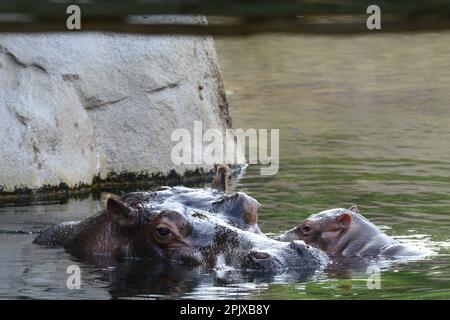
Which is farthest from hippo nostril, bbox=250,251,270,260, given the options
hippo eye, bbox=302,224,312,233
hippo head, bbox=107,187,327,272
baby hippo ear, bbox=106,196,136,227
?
hippo eye, bbox=302,224,312,233

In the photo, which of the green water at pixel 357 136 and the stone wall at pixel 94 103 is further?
the stone wall at pixel 94 103

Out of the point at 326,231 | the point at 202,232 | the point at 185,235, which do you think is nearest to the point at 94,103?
the point at 326,231

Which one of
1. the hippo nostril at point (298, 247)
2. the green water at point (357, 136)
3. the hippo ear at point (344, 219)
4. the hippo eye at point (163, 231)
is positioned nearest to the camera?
the hippo nostril at point (298, 247)

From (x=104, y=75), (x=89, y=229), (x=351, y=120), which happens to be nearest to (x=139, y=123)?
(x=104, y=75)

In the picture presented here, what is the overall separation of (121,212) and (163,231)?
327 mm

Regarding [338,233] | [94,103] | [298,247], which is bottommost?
[338,233]

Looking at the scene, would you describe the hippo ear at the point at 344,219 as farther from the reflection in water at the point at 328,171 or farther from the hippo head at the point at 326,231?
the reflection in water at the point at 328,171

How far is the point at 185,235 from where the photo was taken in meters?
6.58

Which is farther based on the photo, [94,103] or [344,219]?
[94,103]

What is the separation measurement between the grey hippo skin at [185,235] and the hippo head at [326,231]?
0.46 m

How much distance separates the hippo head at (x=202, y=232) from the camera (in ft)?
19.9

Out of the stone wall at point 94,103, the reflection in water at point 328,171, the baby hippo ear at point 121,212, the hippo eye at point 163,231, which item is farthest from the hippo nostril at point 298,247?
the stone wall at point 94,103

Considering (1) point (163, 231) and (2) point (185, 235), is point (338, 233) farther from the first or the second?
(1) point (163, 231)
